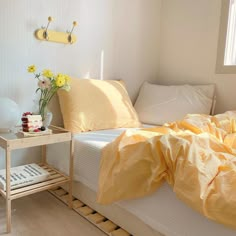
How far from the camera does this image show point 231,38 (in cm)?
216

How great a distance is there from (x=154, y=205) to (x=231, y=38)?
1621mm

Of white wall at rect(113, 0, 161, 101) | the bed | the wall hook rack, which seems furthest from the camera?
white wall at rect(113, 0, 161, 101)

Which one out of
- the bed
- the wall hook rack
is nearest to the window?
the bed

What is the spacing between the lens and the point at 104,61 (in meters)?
2.23

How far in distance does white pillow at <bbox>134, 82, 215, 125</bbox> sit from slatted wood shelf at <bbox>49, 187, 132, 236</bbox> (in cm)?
94

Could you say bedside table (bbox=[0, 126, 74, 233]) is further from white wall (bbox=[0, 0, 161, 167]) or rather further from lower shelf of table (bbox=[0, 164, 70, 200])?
white wall (bbox=[0, 0, 161, 167])

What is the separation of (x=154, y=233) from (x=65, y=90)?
3.60ft

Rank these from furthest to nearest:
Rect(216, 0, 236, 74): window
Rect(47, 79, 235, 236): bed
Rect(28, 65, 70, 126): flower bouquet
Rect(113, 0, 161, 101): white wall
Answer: Rect(113, 0, 161, 101): white wall
Rect(216, 0, 236, 74): window
Rect(28, 65, 70, 126): flower bouquet
Rect(47, 79, 235, 236): bed

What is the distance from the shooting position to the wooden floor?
1.43 m

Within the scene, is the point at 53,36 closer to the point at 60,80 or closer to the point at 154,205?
the point at 60,80

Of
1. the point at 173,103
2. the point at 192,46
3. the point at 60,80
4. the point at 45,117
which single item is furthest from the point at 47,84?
the point at 192,46

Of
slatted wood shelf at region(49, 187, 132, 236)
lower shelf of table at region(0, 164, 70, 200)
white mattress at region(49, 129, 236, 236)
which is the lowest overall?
slatted wood shelf at region(49, 187, 132, 236)

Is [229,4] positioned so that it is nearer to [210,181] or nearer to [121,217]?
[210,181]

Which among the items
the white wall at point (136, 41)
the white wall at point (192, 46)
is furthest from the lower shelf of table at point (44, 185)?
the white wall at point (192, 46)
